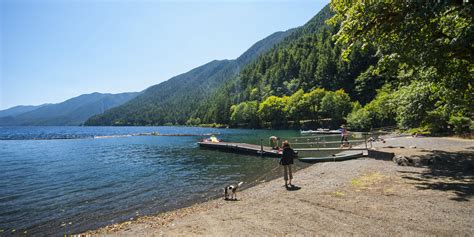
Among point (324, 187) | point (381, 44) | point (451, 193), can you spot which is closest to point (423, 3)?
point (381, 44)

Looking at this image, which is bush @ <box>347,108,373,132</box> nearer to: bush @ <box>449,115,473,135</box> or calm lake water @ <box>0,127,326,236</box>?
bush @ <box>449,115,473,135</box>

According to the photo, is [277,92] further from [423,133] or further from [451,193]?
[451,193]

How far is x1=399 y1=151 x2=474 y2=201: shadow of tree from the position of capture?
37.1 ft

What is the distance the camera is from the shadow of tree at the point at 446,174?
11.3m

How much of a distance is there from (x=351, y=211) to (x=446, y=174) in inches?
343

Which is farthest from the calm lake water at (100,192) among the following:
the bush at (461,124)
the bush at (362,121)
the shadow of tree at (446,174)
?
the bush at (362,121)

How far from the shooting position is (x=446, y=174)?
14.1 meters

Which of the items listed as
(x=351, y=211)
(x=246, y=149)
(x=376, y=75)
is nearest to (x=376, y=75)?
(x=376, y=75)

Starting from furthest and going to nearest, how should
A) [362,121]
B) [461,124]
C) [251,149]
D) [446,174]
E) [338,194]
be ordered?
[362,121], [251,149], [461,124], [446,174], [338,194]

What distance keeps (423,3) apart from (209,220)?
1141 cm

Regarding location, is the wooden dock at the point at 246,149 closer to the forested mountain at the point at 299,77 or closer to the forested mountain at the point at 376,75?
the forested mountain at the point at 376,75

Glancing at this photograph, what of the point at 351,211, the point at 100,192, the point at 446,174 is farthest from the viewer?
the point at 100,192

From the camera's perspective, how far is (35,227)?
12.6 meters

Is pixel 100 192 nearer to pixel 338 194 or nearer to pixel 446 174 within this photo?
pixel 338 194
